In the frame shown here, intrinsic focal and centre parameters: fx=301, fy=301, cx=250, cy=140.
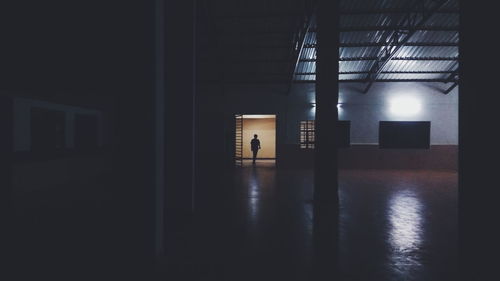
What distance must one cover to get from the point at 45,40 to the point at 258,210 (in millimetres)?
7323

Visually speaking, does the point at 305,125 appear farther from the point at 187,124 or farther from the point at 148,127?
the point at 148,127

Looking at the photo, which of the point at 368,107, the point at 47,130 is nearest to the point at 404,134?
the point at 368,107

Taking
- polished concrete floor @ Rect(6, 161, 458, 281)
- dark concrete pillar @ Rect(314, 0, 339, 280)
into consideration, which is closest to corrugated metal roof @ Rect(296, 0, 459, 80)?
dark concrete pillar @ Rect(314, 0, 339, 280)

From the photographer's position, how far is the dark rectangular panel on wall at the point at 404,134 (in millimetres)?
17359

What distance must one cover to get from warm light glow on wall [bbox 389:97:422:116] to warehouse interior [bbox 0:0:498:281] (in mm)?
58

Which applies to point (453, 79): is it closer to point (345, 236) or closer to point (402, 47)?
point (402, 47)

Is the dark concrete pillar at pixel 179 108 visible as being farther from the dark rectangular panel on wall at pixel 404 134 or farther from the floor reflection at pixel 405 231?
the dark rectangular panel on wall at pixel 404 134

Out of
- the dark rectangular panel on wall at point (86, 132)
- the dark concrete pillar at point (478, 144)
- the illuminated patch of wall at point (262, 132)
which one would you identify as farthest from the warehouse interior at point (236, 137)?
the illuminated patch of wall at point (262, 132)

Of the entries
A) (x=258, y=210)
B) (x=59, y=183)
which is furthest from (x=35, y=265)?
(x=59, y=183)

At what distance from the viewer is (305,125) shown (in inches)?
692

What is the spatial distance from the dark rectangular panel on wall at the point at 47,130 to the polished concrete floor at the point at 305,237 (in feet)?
19.4

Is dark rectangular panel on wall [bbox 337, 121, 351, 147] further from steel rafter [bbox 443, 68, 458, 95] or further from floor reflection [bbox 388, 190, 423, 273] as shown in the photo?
floor reflection [bbox 388, 190, 423, 273]

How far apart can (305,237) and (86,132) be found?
11.6m

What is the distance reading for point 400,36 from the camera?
47.5ft
